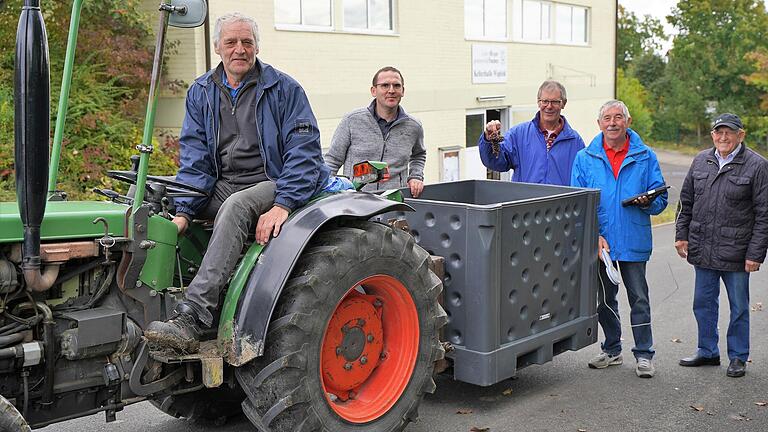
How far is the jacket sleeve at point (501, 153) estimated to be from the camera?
6938 mm

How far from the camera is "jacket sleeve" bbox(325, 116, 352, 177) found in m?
6.87

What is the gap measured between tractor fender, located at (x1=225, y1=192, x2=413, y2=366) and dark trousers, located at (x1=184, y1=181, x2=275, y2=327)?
122 millimetres

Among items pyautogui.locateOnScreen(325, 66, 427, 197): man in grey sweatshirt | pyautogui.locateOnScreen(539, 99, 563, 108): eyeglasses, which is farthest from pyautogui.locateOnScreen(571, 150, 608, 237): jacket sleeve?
pyautogui.locateOnScreen(325, 66, 427, 197): man in grey sweatshirt

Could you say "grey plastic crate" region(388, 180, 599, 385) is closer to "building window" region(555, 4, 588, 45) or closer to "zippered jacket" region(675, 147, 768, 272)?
"zippered jacket" region(675, 147, 768, 272)

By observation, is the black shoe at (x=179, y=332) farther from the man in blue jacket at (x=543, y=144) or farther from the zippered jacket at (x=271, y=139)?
the man in blue jacket at (x=543, y=144)

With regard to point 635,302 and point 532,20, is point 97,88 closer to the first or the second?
point 635,302

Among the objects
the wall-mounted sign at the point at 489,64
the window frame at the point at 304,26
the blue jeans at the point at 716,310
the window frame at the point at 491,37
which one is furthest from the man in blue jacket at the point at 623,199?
the wall-mounted sign at the point at 489,64

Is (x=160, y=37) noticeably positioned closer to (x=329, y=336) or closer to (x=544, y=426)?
(x=329, y=336)

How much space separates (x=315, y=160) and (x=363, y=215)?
0.36m

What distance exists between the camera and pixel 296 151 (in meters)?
4.39

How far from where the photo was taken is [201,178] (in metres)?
4.43

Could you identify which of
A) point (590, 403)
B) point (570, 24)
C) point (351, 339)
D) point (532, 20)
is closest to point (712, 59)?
point (570, 24)

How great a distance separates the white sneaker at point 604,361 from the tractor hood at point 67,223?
12.3ft

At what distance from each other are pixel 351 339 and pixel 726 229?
3.08 m
